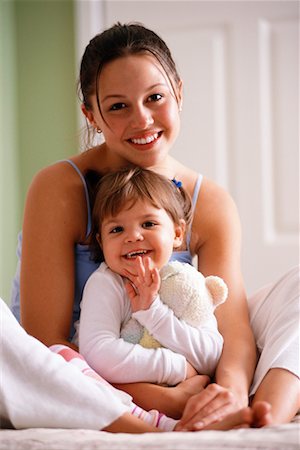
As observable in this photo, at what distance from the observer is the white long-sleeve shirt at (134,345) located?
1.30 meters

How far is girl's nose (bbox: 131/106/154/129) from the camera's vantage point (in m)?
1.54

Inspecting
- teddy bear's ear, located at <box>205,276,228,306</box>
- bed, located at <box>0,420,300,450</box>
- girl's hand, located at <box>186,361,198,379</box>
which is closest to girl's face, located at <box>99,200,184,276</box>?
teddy bear's ear, located at <box>205,276,228,306</box>

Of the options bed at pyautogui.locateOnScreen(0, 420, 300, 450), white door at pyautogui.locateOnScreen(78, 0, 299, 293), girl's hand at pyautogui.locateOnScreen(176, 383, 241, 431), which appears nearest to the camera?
A: bed at pyautogui.locateOnScreen(0, 420, 300, 450)

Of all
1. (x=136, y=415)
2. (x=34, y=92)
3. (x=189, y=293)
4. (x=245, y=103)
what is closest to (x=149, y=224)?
(x=189, y=293)

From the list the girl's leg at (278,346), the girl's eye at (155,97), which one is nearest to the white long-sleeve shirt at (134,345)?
the girl's leg at (278,346)

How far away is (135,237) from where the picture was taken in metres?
1.41

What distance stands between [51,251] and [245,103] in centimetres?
183

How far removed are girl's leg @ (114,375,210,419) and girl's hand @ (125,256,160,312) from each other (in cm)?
15

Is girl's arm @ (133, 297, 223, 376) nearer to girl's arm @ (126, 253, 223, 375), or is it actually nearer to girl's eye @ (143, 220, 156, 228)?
girl's arm @ (126, 253, 223, 375)

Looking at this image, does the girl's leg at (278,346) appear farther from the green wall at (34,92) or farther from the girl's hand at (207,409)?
the green wall at (34,92)

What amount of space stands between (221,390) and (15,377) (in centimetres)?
33

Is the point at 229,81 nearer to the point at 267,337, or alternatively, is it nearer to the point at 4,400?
the point at 267,337

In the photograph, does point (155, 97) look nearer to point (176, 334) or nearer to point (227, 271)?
point (227, 271)

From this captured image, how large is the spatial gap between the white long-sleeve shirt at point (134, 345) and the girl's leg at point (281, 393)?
14 centimetres
